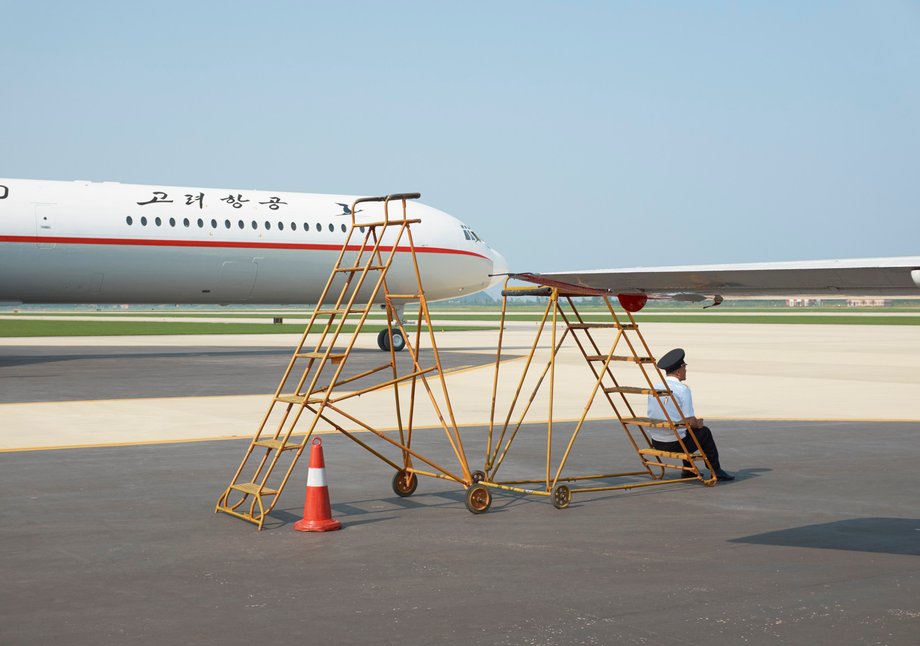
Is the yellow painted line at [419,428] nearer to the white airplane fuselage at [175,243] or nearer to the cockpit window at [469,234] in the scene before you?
the white airplane fuselage at [175,243]

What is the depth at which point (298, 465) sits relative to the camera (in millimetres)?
14047

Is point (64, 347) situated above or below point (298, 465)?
above

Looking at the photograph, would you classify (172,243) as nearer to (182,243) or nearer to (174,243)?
(174,243)

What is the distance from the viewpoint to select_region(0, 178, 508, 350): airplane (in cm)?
3128

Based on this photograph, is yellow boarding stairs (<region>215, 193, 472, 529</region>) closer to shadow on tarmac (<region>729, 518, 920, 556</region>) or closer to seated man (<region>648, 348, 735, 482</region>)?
seated man (<region>648, 348, 735, 482</region>)

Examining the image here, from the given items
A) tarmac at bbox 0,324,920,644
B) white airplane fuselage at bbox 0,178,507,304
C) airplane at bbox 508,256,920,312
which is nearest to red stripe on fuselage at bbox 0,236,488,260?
white airplane fuselage at bbox 0,178,507,304

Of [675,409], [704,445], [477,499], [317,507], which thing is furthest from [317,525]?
[704,445]

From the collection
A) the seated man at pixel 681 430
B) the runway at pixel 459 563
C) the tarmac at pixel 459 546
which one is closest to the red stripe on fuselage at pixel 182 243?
the tarmac at pixel 459 546

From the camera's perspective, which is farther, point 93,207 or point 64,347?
point 64,347

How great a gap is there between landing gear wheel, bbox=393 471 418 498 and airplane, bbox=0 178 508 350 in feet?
63.2

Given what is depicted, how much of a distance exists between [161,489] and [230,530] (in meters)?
2.28

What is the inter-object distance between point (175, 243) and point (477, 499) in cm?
2395

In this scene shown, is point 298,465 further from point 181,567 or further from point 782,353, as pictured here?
point 782,353

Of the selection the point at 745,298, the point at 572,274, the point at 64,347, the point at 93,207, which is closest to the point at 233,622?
the point at 572,274
